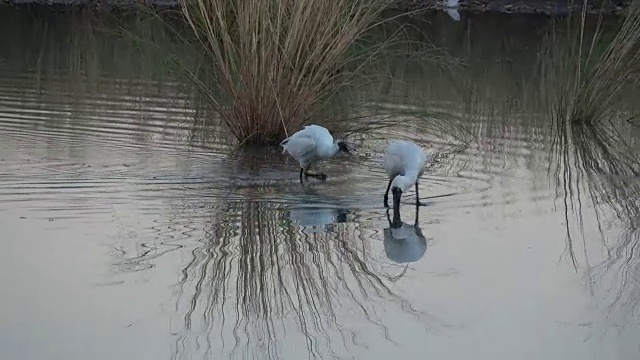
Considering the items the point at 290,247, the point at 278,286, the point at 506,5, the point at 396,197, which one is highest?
the point at 506,5

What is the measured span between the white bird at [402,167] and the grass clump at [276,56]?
154cm

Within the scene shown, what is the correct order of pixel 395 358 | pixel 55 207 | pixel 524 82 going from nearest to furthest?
pixel 395 358 → pixel 55 207 → pixel 524 82

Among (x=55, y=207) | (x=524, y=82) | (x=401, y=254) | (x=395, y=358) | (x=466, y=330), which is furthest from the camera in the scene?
(x=524, y=82)

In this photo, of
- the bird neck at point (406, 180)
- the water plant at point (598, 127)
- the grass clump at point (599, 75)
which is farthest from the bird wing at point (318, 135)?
the grass clump at point (599, 75)

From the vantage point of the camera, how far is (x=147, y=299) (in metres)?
5.09

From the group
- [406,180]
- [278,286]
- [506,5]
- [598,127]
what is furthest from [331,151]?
[506,5]

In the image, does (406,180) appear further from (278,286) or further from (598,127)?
(598,127)

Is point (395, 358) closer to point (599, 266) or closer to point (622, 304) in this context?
point (622, 304)

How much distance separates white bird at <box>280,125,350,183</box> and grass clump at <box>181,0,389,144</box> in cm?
77

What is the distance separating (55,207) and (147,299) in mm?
1730

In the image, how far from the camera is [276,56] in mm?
8578

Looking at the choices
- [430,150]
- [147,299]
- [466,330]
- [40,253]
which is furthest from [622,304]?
[430,150]

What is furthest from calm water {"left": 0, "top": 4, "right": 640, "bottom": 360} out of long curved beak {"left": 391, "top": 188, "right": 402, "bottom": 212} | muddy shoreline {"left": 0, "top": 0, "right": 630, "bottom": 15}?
muddy shoreline {"left": 0, "top": 0, "right": 630, "bottom": 15}

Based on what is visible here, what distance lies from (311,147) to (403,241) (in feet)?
5.38
